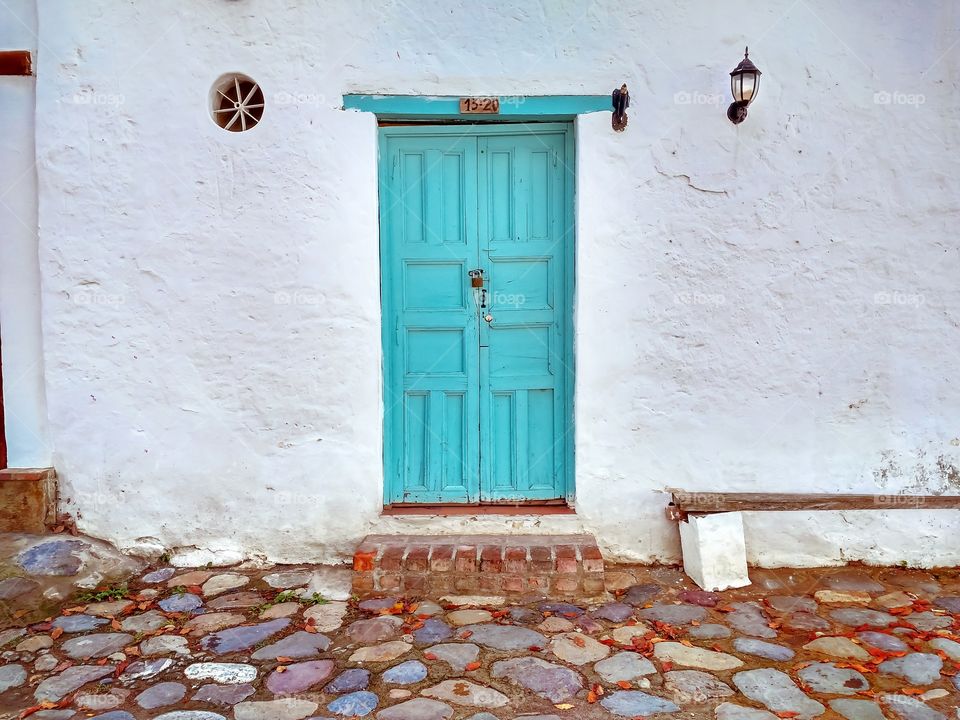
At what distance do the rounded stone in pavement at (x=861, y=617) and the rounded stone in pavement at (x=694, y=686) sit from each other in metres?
0.96

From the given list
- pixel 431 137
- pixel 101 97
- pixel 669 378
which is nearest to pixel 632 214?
pixel 669 378

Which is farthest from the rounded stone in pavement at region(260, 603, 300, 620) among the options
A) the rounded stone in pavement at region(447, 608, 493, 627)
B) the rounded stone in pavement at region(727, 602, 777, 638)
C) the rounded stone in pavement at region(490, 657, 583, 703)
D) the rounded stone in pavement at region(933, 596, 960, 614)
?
the rounded stone in pavement at region(933, 596, 960, 614)

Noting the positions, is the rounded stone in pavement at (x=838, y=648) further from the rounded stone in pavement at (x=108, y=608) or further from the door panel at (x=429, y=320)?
the rounded stone in pavement at (x=108, y=608)

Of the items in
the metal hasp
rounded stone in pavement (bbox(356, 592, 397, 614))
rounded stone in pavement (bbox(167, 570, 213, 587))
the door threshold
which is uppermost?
the metal hasp

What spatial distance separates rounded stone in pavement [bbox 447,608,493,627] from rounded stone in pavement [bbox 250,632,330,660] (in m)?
0.59

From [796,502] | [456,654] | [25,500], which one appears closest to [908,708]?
[796,502]

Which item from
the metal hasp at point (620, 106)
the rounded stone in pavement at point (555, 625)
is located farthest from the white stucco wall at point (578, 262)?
the rounded stone in pavement at point (555, 625)

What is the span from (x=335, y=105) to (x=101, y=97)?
128cm

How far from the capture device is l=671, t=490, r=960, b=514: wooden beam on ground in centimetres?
381

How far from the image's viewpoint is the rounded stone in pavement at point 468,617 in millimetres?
3297

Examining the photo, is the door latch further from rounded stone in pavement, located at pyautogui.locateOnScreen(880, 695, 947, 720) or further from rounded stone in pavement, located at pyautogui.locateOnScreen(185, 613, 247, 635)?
rounded stone in pavement, located at pyautogui.locateOnScreen(880, 695, 947, 720)

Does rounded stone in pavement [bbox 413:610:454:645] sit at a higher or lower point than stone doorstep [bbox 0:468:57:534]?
lower

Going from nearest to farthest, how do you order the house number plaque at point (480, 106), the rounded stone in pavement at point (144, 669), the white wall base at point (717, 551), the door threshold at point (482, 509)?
Answer: the rounded stone in pavement at point (144, 669)
the white wall base at point (717, 551)
the house number plaque at point (480, 106)
the door threshold at point (482, 509)

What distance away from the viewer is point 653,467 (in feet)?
12.9
